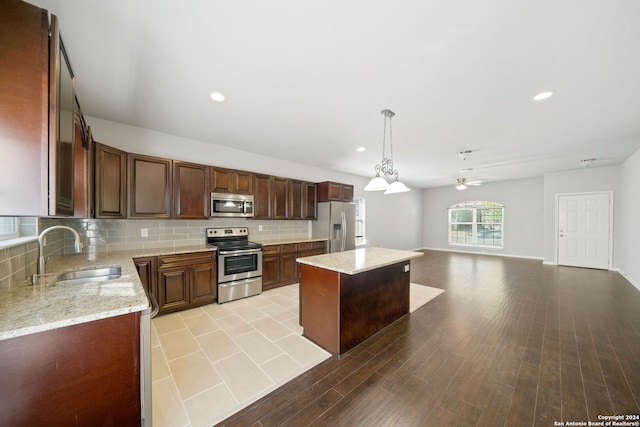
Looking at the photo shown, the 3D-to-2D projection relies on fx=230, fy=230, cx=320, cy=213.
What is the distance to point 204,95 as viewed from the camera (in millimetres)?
2477

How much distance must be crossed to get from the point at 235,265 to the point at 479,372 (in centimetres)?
325

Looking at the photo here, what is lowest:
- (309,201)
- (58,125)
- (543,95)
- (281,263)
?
(281,263)

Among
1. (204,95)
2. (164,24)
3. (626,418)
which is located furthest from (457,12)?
(626,418)

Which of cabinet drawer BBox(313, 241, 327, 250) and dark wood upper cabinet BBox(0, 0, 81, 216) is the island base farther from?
cabinet drawer BBox(313, 241, 327, 250)

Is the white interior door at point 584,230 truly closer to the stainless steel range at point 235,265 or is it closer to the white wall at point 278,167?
the white wall at point 278,167

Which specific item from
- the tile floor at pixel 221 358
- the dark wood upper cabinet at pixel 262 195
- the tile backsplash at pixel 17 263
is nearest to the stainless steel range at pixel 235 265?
the tile floor at pixel 221 358

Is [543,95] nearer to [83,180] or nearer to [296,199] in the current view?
[296,199]

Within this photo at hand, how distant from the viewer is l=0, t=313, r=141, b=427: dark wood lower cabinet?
0.98 metres

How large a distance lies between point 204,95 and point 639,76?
13.7 ft

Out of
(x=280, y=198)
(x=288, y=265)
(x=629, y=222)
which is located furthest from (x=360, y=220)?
(x=629, y=222)

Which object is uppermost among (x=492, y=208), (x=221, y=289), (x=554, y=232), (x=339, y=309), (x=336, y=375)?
(x=492, y=208)

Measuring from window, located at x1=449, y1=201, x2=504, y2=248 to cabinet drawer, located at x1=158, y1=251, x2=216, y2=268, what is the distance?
29.0 feet

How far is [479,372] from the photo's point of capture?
6.70 ft

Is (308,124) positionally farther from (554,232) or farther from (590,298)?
(554,232)
